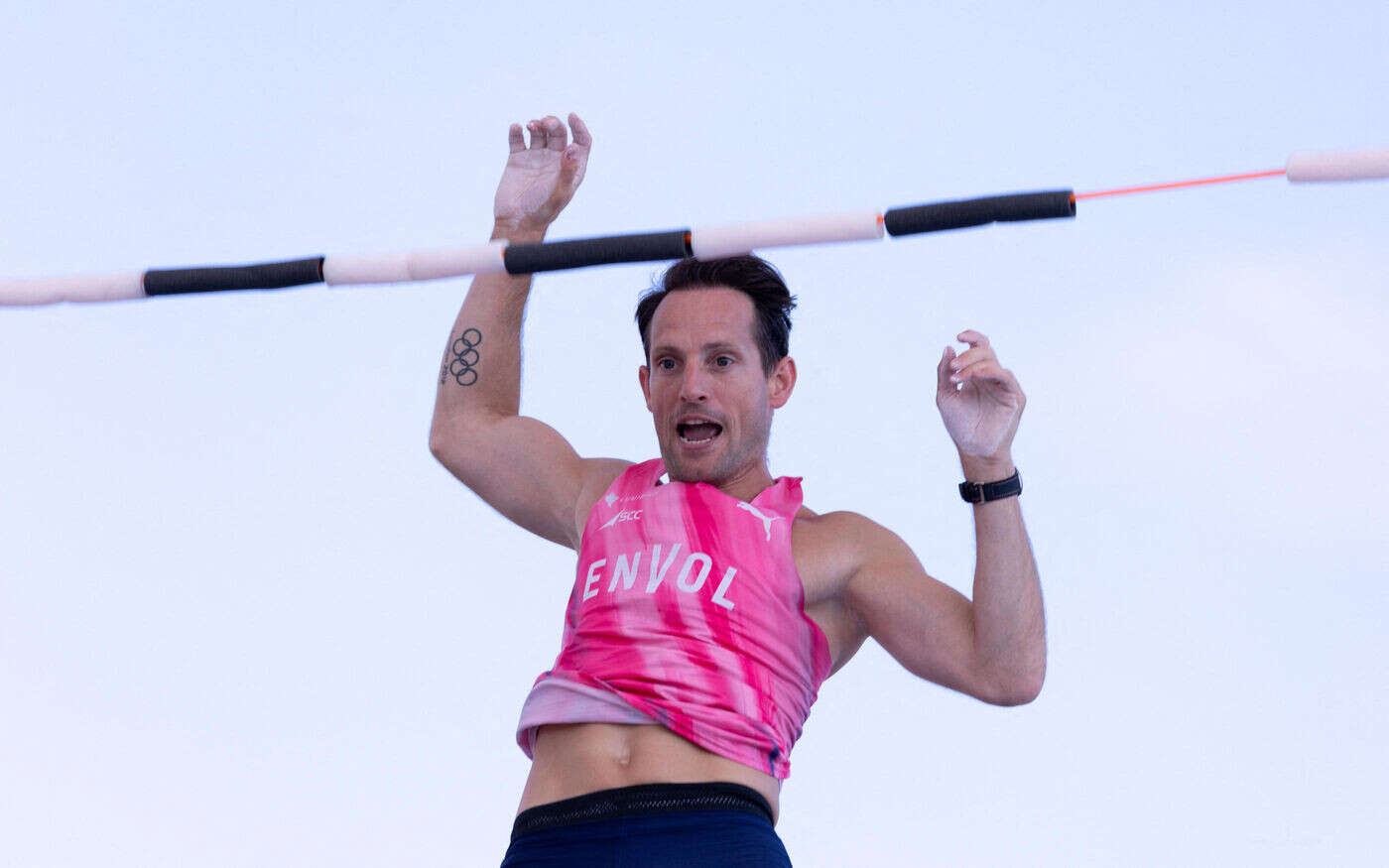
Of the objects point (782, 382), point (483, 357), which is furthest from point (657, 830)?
point (483, 357)

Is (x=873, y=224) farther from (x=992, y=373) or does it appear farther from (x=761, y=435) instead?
(x=761, y=435)

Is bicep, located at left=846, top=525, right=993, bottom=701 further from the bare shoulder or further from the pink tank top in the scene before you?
the pink tank top

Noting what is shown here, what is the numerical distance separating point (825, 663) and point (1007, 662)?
0.36 meters

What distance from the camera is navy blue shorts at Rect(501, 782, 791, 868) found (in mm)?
2443

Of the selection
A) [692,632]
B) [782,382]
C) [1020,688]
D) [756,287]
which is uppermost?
[756,287]

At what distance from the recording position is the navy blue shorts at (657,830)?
244cm

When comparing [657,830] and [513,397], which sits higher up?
[513,397]

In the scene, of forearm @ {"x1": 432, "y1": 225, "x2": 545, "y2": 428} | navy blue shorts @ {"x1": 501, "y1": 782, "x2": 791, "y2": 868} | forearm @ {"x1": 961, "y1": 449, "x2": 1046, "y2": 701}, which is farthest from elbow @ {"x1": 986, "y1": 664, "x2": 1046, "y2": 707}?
forearm @ {"x1": 432, "y1": 225, "x2": 545, "y2": 428}

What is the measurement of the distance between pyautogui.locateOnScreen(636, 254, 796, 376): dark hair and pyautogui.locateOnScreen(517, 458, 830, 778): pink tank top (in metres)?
0.36

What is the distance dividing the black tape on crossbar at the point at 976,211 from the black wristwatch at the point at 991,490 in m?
0.44

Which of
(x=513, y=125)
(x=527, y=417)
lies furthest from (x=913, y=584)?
(x=513, y=125)

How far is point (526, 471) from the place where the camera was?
3107mm

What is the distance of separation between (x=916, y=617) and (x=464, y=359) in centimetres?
110

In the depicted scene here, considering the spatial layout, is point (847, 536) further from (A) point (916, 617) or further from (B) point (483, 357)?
(B) point (483, 357)
